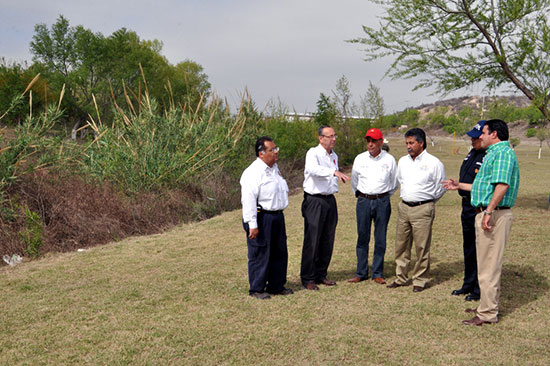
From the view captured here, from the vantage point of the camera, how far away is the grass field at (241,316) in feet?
13.8

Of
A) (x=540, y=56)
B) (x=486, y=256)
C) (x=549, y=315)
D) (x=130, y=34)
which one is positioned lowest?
(x=549, y=315)

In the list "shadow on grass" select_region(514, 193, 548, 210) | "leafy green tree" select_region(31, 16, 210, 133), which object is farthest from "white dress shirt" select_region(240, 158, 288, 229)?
"leafy green tree" select_region(31, 16, 210, 133)

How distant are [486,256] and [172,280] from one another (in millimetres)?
3861

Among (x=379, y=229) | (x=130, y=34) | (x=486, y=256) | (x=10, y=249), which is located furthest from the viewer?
(x=130, y=34)

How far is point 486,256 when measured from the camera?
15.4 feet

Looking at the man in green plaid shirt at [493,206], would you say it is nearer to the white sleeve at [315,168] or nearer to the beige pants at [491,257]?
the beige pants at [491,257]

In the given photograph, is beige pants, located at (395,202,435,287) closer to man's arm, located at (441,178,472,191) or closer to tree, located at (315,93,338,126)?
man's arm, located at (441,178,472,191)

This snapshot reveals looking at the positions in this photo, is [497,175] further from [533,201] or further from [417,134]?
[533,201]

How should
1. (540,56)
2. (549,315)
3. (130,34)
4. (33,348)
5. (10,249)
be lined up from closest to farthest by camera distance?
(33,348)
(549,315)
(10,249)
(540,56)
(130,34)

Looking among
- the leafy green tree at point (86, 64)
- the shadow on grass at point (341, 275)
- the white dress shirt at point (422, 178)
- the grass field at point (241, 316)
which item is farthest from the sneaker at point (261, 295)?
the leafy green tree at point (86, 64)

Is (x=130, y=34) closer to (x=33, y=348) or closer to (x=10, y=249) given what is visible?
(x=10, y=249)

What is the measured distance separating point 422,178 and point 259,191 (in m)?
1.87

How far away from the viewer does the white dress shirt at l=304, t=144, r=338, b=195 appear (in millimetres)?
5770

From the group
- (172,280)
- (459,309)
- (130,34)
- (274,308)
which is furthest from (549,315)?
(130,34)
